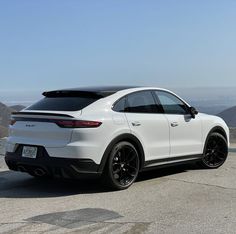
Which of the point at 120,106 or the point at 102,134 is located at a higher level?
the point at 120,106

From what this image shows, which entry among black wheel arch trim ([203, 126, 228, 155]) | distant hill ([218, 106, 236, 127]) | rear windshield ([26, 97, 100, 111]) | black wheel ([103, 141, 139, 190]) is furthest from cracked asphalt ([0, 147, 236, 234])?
distant hill ([218, 106, 236, 127])

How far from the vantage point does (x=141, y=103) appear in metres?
8.45

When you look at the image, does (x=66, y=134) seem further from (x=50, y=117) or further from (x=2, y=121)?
(x=2, y=121)

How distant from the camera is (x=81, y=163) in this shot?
7.33 metres

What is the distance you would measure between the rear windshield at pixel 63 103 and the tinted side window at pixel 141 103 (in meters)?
0.63

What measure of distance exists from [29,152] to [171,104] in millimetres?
2664

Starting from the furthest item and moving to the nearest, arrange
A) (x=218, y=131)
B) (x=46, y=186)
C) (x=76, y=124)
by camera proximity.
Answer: (x=218, y=131), (x=46, y=186), (x=76, y=124)

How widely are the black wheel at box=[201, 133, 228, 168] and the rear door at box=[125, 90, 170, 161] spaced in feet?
4.54

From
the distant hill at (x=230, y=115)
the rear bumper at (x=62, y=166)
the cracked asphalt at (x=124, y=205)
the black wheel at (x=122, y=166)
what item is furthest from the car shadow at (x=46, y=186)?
the distant hill at (x=230, y=115)

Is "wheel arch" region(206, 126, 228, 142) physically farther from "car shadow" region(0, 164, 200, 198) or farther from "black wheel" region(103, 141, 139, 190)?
"black wheel" region(103, 141, 139, 190)

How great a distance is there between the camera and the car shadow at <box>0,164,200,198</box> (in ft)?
25.2

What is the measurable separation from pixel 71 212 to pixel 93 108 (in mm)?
1697

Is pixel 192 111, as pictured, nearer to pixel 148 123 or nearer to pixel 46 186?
pixel 148 123

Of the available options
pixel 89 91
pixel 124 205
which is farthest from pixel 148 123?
Answer: pixel 124 205
